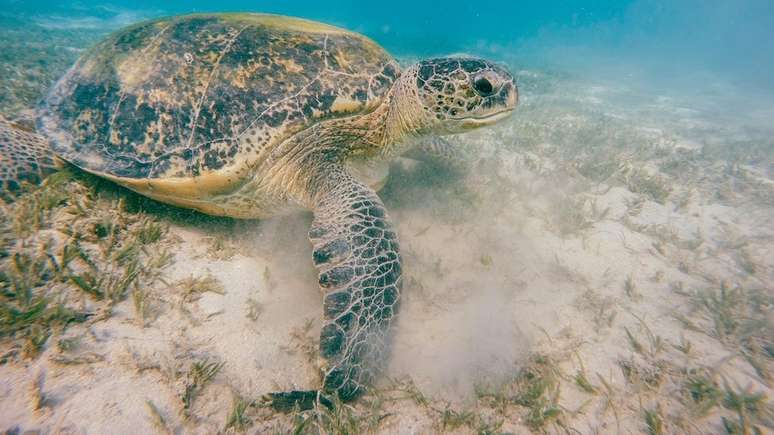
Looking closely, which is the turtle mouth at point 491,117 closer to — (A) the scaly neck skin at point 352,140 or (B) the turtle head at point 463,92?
(B) the turtle head at point 463,92

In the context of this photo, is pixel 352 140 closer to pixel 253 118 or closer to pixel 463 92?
pixel 253 118

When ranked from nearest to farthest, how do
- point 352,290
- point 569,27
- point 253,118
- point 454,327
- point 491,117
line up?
1. point 352,290
2. point 454,327
3. point 253,118
4. point 491,117
5. point 569,27

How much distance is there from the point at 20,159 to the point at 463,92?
3.96 meters

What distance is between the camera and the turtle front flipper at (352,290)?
6.15 feet

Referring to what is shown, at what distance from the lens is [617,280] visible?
3178mm

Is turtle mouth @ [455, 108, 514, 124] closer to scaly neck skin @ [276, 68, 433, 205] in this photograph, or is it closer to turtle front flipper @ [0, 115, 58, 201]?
scaly neck skin @ [276, 68, 433, 205]

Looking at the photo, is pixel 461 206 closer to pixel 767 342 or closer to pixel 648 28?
pixel 767 342

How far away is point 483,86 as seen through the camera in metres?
2.69

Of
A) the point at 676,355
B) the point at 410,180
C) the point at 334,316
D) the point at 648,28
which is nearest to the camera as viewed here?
the point at 334,316

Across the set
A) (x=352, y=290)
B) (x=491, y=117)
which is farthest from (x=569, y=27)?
(x=352, y=290)

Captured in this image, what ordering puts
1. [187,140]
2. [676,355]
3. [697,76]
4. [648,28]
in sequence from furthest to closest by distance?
[648,28], [697,76], [187,140], [676,355]

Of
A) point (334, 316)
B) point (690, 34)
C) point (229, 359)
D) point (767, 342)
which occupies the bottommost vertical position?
point (229, 359)

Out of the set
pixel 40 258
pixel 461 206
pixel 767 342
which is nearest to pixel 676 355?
pixel 767 342

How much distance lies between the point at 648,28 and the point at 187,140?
13161 centimetres
